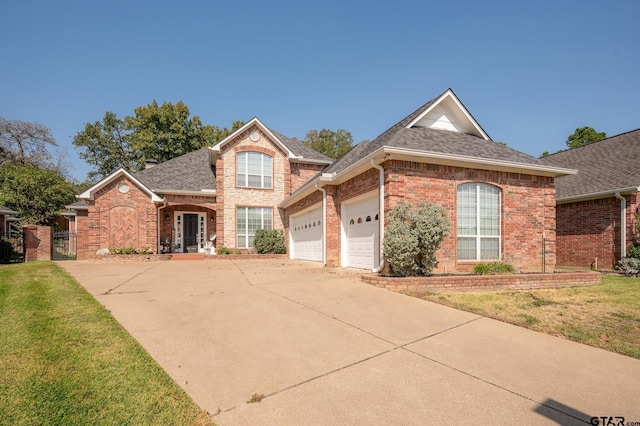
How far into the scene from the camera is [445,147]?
1040 cm

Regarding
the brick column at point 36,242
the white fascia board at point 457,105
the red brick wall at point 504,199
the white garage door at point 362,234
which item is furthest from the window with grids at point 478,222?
the brick column at point 36,242

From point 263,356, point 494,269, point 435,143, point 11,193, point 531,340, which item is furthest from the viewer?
point 11,193

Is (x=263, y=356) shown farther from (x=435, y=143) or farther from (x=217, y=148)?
(x=217, y=148)

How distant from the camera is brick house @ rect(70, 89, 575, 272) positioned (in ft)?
32.0

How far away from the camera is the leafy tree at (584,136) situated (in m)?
37.3

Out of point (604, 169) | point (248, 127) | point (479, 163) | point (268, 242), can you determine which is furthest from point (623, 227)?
point (248, 127)

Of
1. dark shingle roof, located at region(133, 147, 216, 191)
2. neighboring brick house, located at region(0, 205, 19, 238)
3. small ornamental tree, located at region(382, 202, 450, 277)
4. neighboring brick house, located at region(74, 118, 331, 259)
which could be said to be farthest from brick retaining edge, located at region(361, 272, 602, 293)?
neighboring brick house, located at region(0, 205, 19, 238)

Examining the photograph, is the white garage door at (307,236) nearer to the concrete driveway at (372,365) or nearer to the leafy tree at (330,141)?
the concrete driveway at (372,365)

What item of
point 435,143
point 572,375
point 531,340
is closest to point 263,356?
point 572,375

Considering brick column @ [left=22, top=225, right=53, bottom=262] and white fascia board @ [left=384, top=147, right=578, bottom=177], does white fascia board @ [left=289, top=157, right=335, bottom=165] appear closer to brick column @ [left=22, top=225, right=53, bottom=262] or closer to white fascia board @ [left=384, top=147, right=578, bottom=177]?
white fascia board @ [left=384, top=147, right=578, bottom=177]

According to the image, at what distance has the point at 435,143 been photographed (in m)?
10.6

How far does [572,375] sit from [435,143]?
8.51 meters

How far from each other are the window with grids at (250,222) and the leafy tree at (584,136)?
3790 cm

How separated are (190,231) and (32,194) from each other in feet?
60.3
